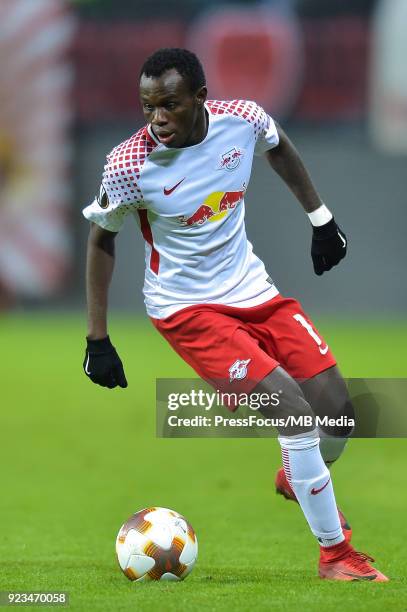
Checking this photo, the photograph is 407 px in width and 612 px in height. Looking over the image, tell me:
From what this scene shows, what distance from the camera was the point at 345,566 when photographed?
6.02 m

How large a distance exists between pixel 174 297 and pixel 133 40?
70.5 feet

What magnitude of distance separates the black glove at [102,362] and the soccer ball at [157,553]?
76cm

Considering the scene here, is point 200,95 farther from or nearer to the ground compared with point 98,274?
farther from the ground

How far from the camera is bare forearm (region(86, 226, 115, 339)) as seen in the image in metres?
6.32

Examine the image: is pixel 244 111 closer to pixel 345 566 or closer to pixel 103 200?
pixel 103 200

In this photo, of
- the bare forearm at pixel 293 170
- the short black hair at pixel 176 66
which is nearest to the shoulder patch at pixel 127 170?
the short black hair at pixel 176 66

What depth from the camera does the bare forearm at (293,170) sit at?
6793 millimetres

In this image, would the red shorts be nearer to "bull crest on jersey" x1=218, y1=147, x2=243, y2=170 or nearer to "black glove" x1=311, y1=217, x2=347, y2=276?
"black glove" x1=311, y1=217, x2=347, y2=276

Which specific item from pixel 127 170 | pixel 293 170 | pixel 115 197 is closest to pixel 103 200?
pixel 115 197

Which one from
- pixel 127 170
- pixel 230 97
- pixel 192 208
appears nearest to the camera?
pixel 127 170

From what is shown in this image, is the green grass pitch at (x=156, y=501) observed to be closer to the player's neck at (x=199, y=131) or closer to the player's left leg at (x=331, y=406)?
the player's left leg at (x=331, y=406)

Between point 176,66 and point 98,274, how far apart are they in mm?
1023

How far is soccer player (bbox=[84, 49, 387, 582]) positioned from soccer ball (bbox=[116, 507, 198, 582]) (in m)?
0.56

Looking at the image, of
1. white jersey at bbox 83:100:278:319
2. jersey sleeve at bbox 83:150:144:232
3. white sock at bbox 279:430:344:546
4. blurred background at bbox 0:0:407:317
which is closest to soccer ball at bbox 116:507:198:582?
white sock at bbox 279:430:344:546
